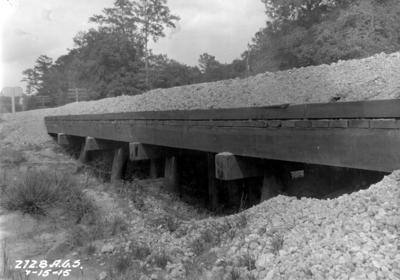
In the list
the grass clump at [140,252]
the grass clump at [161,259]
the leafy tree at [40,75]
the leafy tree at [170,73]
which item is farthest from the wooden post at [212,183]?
the leafy tree at [40,75]

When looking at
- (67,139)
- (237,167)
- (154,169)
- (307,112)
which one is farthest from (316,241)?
(67,139)

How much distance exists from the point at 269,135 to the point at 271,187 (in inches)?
42.0

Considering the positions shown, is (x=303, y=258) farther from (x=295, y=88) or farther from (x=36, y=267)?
(x=295, y=88)

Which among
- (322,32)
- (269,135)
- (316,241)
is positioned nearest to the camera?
(316,241)

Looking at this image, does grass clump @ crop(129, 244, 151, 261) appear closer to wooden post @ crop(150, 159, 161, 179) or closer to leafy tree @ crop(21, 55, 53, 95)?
wooden post @ crop(150, 159, 161, 179)

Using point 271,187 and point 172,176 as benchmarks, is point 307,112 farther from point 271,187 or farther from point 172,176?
point 172,176

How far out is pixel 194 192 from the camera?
9820mm

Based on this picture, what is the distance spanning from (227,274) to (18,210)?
3.39 metres

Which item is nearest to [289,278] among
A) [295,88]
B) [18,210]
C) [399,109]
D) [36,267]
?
[399,109]

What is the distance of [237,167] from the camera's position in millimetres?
6074

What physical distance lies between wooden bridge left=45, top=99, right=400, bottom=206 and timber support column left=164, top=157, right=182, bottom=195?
0.02 meters

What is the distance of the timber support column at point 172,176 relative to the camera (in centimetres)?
892

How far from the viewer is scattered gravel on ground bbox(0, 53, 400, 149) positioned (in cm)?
715

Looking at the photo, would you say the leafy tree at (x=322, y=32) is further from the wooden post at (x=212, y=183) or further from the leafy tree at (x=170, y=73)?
the wooden post at (x=212, y=183)
